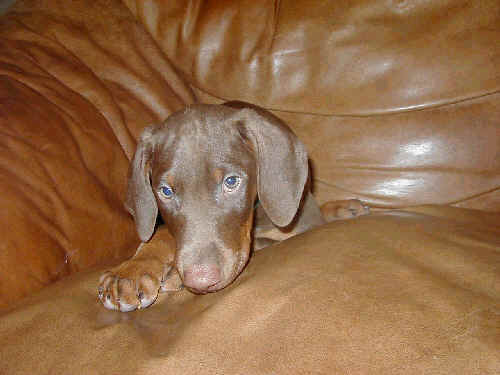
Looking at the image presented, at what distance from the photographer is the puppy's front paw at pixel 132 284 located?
1.81 m

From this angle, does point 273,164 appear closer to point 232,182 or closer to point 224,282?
point 232,182

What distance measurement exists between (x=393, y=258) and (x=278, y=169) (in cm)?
69

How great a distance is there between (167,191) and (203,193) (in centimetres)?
21

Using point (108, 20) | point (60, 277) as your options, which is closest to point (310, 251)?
point (60, 277)

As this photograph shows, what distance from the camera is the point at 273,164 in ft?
6.99

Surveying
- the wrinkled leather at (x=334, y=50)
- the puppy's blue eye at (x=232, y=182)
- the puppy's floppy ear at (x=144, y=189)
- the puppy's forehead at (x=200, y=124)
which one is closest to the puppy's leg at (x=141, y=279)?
the puppy's floppy ear at (x=144, y=189)

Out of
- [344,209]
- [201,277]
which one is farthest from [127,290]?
[344,209]

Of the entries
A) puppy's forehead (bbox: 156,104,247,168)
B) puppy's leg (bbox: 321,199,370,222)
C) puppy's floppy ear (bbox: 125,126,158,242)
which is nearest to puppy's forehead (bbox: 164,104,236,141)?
puppy's forehead (bbox: 156,104,247,168)

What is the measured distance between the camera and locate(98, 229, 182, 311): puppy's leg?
5.97ft

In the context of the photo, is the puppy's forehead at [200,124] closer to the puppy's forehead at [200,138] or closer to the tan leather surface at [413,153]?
the puppy's forehead at [200,138]

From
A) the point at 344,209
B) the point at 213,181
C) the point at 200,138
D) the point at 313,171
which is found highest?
the point at 200,138

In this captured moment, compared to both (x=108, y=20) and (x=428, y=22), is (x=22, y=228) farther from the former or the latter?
(x=428, y=22)

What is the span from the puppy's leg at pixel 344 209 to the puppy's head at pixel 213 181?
0.75 meters

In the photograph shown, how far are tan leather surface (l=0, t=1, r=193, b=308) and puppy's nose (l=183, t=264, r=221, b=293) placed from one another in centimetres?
70
